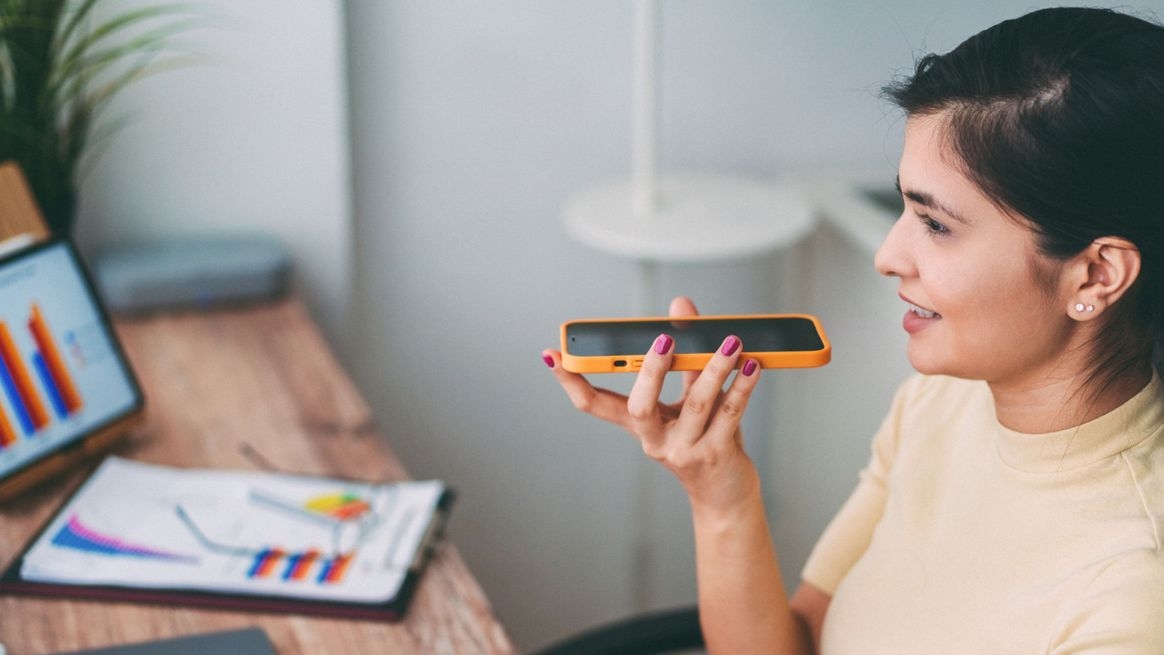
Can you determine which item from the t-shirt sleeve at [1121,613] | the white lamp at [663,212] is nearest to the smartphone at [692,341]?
the t-shirt sleeve at [1121,613]

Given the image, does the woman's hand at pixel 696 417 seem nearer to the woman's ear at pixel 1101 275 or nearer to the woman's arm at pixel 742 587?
the woman's arm at pixel 742 587

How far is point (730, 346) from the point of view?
86 cm

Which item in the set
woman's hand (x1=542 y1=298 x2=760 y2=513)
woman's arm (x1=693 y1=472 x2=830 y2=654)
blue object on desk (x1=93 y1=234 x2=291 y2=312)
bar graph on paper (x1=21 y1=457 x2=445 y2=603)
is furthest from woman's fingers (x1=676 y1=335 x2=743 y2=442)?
blue object on desk (x1=93 y1=234 x2=291 y2=312)

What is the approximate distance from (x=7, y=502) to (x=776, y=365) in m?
0.78

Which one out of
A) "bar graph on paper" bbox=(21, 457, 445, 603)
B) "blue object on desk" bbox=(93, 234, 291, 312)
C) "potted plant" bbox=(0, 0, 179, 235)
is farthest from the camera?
"blue object on desk" bbox=(93, 234, 291, 312)

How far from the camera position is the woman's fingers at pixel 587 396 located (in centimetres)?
90

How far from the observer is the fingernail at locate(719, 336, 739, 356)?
864mm

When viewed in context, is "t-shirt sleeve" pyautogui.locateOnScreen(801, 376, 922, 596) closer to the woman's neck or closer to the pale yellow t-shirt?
the pale yellow t-shirt

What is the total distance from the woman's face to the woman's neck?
2cm

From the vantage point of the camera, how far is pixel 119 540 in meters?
1.10

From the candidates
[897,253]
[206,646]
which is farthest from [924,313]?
[206,646]

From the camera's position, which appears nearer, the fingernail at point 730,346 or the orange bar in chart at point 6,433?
the fingernail at point 730,346

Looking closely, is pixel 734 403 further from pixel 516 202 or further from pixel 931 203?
pixel 516 202

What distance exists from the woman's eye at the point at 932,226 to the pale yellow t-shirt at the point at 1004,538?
0.17m
